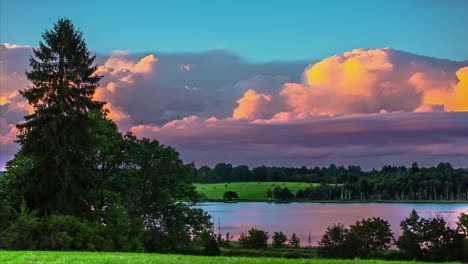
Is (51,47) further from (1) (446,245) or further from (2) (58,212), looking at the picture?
(1) (446,245)

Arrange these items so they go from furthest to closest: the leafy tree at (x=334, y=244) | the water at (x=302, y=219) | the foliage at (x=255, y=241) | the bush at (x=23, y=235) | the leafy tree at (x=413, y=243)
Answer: the water at (x=302, y=219), the foliage at (x=255, y=241), the leafy tree at (x=334, y=244), the leafy tree at (x=413, y=243), the bush at (x=23, y=235)

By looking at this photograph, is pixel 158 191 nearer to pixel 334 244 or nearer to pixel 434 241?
pixel 334 244

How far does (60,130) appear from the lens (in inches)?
1502

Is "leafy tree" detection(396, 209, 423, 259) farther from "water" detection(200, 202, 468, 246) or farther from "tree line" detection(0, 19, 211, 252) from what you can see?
"water" detection(200, 202, 468, 246)

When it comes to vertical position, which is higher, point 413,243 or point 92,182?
point 92,182

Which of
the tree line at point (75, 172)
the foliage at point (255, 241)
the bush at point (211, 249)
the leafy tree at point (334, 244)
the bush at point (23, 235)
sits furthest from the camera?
the foliage at point (255, 241)

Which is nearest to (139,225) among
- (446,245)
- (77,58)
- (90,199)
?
(90,199)

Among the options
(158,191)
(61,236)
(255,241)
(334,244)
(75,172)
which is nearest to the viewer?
(61,236)

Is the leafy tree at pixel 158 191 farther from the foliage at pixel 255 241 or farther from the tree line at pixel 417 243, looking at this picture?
the foliage at pixel 255 241

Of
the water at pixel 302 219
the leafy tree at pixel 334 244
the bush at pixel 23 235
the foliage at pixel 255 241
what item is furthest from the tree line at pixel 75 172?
the water at pixel 302 219

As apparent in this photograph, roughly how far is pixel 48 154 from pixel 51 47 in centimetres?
861

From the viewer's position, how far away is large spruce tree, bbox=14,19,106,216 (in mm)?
37188


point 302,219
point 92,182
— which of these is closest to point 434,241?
point 92,182

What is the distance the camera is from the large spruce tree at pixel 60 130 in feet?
122
